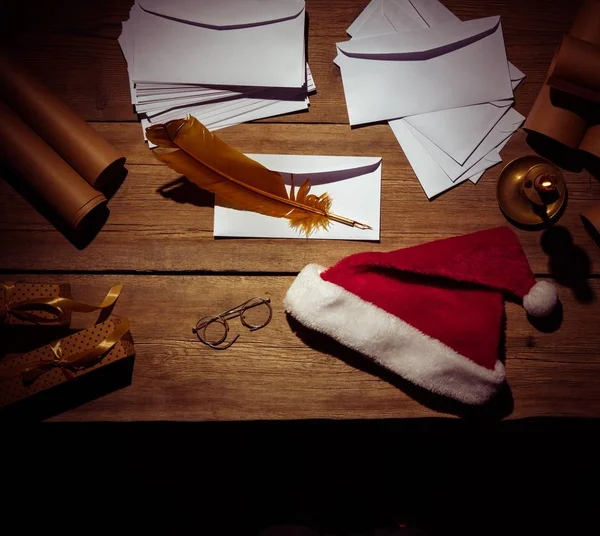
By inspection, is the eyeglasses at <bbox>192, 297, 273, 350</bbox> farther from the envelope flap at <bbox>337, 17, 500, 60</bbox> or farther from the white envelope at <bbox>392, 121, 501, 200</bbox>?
the envelope flap at <bbox>337, 17, 500, 60</bbox>

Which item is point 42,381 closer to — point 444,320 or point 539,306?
point 444,320

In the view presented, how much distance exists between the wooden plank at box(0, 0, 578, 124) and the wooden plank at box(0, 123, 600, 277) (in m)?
0.06

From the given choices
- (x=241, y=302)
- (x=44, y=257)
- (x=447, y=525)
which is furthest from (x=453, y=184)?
(x=447, y=525)

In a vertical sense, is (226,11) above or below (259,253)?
above

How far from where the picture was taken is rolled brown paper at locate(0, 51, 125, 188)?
903 mm

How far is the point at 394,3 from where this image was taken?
102cm

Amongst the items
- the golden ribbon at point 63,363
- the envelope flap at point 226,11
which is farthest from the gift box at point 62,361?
the envelope flap at point 226,11

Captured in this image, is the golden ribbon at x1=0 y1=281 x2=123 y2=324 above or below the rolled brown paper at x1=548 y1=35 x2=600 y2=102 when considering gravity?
below

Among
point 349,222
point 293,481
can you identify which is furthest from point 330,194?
point 293,481

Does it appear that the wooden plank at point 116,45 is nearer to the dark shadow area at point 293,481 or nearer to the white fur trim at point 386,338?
the white fur trim at point 386,338

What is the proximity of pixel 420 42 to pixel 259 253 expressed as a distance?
0.59 m

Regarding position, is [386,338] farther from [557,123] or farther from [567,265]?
[557,123]

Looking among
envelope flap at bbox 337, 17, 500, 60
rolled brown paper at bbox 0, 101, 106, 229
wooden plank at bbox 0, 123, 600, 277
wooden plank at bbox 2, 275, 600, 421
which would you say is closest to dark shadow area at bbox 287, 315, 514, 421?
wooden plank at bbox 2, 275, 600, 421

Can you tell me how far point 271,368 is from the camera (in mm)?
952
